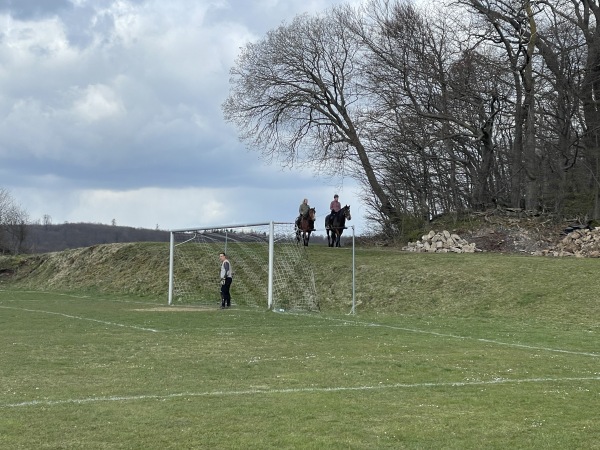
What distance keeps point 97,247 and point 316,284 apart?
2094 cm

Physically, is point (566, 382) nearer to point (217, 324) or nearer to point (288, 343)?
point (288, 343)

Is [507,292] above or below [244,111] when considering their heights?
below

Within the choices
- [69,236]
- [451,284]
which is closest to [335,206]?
[451,284]

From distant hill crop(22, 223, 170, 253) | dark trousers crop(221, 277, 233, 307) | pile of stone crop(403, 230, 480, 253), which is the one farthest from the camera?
distant hill crop(22, 223, 170, 253)

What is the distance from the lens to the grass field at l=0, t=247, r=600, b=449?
816 cm

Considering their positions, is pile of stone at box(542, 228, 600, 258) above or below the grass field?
above

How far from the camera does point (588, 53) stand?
3750 centimetres

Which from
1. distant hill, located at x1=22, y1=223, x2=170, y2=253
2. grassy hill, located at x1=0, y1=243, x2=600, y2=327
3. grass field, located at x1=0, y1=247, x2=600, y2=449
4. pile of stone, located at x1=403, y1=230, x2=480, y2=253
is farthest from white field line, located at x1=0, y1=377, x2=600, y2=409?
distant hill, located at x1=22, y1=223, x2=170, y2=253

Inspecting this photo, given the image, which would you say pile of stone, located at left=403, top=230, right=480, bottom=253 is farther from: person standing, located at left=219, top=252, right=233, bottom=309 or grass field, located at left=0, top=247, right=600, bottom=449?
person standing, located at left=219, top=252, right=233, bottom=309

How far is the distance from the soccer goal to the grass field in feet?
12.1

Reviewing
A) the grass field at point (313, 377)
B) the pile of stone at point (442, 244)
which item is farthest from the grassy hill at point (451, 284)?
the pile of stone at point (442, 244)

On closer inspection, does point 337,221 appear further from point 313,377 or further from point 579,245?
point 313,377

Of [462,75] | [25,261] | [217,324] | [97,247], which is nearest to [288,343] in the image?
[217,324]

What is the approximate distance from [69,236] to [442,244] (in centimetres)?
4309
